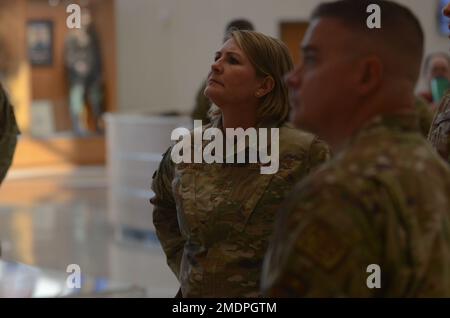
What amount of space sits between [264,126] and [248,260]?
1.22 ft

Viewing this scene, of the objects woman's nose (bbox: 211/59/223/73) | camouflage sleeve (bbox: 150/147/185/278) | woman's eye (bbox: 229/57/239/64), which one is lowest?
camouflage sleeve (bbox: 150/147/185/278)

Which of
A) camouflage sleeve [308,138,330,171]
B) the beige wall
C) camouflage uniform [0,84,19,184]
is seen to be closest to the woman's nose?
camouflage sleeve [308,138,330,171]

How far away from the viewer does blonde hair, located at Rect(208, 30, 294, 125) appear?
2602mm

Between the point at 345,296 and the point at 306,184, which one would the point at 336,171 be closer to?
the point at 306,184

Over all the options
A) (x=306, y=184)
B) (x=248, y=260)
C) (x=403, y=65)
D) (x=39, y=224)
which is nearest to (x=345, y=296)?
(x=306, y=184)

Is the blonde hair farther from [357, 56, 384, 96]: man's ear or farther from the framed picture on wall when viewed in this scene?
the framed picture on wall

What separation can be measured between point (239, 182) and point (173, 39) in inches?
478

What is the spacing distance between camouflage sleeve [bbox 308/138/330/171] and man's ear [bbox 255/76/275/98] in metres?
0.18

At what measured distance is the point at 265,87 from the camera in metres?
2.65

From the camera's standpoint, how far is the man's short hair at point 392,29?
167 centimetres

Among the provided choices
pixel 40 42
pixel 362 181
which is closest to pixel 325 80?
pixel 362 181

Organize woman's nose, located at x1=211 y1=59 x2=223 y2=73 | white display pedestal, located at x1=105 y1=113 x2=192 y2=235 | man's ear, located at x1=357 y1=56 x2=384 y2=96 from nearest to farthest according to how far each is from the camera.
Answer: man's ear, located at x1=357 y1=56 x2=384 y2=96 < woman's nose, located at x1=211 y1=59 x2=223 y2=73 < white display pedestal, located at x1=105 y1=113 x2=192 y2=235

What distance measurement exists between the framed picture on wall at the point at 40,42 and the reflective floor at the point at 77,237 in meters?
2.55

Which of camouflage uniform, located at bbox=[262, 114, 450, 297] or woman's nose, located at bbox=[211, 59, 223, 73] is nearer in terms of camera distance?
camouflage uniform, located at bbox=[262, 114, 450, 297]
